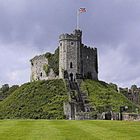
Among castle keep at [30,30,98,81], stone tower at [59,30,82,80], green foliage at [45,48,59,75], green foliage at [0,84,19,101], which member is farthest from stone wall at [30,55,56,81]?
green foliage at [0,84,19,101]

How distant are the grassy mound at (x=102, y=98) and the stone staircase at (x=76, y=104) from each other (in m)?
1.14

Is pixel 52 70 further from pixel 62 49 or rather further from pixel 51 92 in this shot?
pixel 51 92

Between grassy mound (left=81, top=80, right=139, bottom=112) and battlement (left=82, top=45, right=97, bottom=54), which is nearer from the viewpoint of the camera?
grassy mound (left=81, top=80, right=139, bottom=112)

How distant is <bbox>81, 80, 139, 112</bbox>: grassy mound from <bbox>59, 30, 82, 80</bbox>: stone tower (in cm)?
369

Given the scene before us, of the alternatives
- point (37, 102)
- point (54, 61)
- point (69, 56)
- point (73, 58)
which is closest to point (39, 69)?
point (54, 61)

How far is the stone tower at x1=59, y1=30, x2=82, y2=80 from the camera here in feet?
262

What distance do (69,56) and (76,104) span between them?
56.7ft

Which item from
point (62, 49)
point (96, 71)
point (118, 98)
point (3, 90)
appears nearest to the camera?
point (118, 98)

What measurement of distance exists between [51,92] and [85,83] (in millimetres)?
9056

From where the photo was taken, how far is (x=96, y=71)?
8662cm

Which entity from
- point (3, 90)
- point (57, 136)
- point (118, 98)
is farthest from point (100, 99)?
point (3, 90)

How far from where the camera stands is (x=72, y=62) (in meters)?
80.4

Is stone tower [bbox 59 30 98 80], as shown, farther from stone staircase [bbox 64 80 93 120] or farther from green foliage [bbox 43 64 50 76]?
green foliage [bbox 43 64 50 76]

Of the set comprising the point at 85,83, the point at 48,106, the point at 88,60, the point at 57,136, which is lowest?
the point at 57,136
